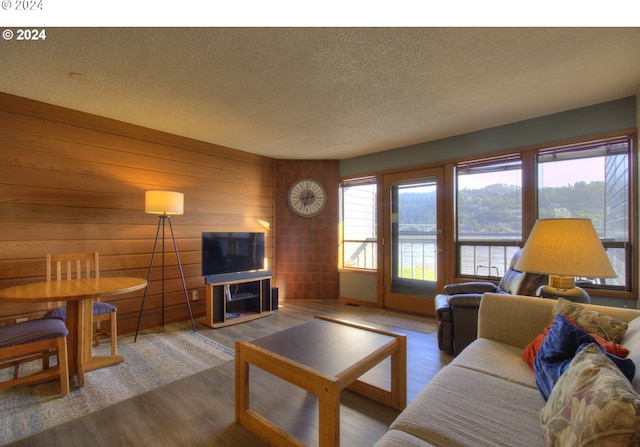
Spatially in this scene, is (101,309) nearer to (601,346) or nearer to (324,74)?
(324,74)

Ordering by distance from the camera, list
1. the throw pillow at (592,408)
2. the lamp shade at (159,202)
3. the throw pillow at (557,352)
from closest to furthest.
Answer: the throw pillow at (592,408) < the throw pillow at (557,352) < the lamp shade at (159,202)

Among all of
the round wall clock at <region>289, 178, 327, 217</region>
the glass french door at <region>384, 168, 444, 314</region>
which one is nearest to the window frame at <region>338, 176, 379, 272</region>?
the glass french door at <region>384, 168, 444, 314</region>

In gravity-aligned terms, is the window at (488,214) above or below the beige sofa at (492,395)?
above

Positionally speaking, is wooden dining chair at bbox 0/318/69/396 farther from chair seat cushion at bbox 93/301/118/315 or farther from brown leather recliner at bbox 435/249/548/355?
brown leather recliner at bbox 435/249/548/355

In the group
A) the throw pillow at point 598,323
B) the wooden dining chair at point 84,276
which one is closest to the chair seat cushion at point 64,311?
the wooden dining chair at point 84,276

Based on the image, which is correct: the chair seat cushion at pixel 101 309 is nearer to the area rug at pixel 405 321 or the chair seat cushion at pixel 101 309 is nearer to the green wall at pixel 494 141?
the area rug at pixel 405 321

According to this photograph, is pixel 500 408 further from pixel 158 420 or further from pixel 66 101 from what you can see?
pixel 66 101

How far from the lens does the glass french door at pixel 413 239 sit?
3.93 meters

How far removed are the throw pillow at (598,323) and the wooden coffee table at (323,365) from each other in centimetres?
93

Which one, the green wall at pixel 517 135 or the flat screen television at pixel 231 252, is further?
the flat screen television at pixel 231 252

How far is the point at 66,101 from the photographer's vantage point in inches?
106

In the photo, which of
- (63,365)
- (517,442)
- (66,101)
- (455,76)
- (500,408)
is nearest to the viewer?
(517,442)
